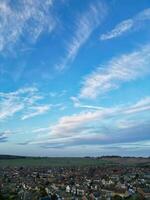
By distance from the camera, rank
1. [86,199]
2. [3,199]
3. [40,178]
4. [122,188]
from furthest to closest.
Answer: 1. [40,178]
2. [122,188]
3. [86,199]
4. [3,199]

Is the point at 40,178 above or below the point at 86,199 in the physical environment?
above

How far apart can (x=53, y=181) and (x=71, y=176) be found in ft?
57.3

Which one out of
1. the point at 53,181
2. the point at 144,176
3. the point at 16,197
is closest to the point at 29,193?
the point at 16,197

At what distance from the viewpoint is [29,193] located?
101m

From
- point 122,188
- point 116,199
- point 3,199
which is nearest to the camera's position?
point 3,199

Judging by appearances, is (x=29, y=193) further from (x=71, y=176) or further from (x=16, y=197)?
(x=71, y=176)

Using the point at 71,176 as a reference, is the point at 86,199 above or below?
below

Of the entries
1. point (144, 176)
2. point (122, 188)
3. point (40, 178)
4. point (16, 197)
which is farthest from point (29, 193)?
point (144, 176)

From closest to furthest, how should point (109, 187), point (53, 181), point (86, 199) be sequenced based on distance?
point (86, 199) < point (109, 187) < point (53, 181)

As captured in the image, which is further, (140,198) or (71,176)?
(71,176)

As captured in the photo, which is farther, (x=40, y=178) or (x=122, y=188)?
(x=40, y=178)

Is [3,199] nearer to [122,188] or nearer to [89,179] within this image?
[122,188]

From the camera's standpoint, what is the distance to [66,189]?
123 metres

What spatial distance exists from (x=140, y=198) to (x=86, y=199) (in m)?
11.5
